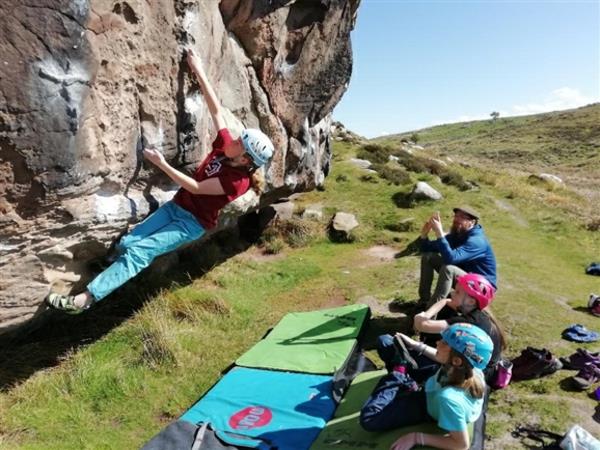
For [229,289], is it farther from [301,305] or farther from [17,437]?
[17,437]

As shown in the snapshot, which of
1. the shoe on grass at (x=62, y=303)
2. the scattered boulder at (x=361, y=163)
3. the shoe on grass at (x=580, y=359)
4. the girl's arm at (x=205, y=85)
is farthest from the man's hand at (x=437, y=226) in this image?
the scattered boulder at (x=361, y=163)

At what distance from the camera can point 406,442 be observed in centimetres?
457

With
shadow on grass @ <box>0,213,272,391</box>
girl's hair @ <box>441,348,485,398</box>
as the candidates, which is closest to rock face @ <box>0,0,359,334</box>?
shadow on grass @ <box>0,213,272,391</box>

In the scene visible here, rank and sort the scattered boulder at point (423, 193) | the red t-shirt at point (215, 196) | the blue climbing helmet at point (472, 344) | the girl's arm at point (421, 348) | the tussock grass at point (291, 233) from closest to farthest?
the blue climbing helmet at point (472, 344) → the girl's arm at point (421, 348) → the red t-shirt at point (215, 196) → the tussock grass at point (291, 233) → the scattered boulder at point (423, 193)

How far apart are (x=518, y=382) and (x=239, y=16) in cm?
635

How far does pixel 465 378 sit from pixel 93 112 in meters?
4.20

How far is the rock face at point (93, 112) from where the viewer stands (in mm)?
4344

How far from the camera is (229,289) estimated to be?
9.77m

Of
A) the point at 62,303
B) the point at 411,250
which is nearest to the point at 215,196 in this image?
the point at 62,303

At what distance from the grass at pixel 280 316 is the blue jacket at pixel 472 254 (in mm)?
1228

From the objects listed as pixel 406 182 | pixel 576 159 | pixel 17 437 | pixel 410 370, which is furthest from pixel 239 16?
pixel 576 159

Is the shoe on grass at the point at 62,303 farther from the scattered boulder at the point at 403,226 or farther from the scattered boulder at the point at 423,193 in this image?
the scattered boulder at the point at 423,193

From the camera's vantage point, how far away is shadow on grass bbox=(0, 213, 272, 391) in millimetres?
6699

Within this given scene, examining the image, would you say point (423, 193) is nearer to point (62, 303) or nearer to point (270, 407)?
point (270, 407)
